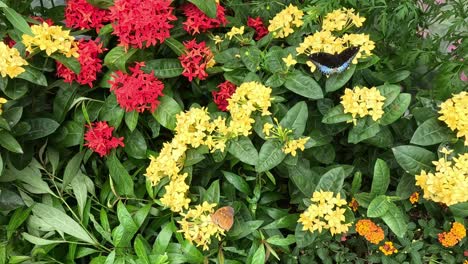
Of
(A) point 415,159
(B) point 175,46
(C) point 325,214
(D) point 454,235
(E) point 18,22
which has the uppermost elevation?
(E) point 18,22

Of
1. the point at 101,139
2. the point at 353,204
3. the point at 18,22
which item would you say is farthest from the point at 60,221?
the point at 353,204

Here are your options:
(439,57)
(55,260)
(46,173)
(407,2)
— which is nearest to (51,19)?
(46,173)

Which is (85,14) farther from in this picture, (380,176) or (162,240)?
(380,176)

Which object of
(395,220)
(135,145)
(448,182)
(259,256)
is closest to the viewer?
(448,182)

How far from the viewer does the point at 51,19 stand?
1.93m

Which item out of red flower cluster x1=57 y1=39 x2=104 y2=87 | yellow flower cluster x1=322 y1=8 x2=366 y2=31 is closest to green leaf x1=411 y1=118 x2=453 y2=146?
yellow flower cluster x1=322 y1=8 x2=366 y2=31

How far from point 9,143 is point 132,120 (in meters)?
0.39

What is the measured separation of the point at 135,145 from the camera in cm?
175

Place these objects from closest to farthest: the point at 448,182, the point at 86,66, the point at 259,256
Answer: the point at 448,182, the point at 259,256, the point at 86,66

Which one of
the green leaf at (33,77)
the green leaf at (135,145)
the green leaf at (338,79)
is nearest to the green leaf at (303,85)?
the green leaf at (338,79)

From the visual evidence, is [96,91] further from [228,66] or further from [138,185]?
[228,66]

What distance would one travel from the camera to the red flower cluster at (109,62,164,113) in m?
1.58

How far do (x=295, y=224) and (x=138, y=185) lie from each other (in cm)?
59

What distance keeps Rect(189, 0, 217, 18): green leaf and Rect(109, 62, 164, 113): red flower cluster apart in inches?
10.3
